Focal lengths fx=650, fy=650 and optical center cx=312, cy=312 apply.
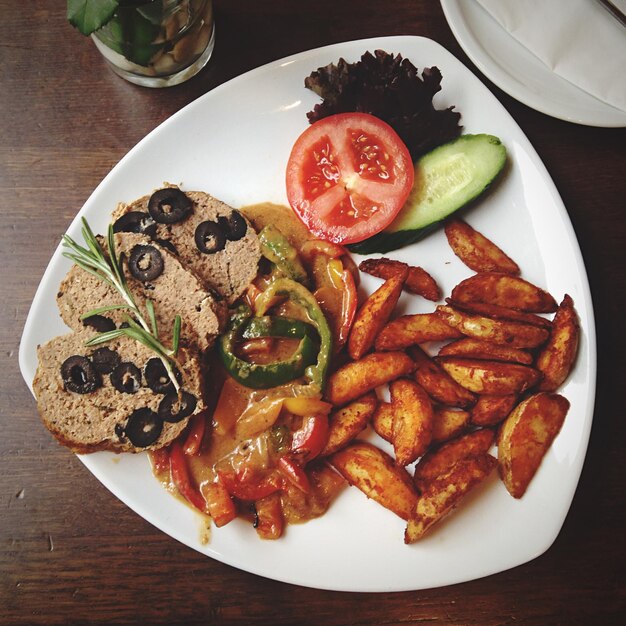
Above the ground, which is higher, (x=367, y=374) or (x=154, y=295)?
(x=367, y=374)

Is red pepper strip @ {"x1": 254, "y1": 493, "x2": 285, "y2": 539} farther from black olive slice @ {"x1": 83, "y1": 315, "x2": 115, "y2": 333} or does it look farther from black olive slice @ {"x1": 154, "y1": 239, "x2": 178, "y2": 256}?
black olive slice @ {"x1": 154, "y1": 239, "x2": 178, "y2": 256}

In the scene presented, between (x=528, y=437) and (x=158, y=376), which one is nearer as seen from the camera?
(x=528, y=437)

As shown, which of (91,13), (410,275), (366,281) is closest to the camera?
(91,13)

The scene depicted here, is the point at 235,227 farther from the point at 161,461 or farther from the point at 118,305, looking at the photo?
the point at 161,461

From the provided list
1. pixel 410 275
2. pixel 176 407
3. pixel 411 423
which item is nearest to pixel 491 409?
pixel 411 423

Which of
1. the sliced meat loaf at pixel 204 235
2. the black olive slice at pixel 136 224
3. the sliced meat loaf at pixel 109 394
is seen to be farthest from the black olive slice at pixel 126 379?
the black olive slice at pixel 136 224

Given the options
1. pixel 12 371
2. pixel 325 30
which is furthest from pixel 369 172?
pixel 12 371
